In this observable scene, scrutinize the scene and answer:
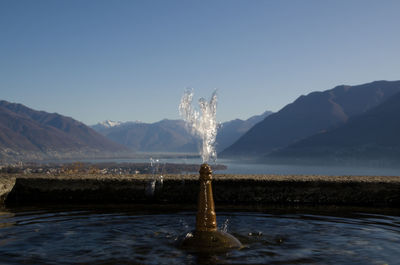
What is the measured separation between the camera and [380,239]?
626 cm

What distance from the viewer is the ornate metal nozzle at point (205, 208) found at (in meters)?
6.02

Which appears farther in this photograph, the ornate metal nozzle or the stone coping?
the stone coping

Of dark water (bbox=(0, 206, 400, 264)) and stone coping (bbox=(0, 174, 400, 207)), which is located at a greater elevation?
stone coping (bbox=(0, 174, 400, 207))

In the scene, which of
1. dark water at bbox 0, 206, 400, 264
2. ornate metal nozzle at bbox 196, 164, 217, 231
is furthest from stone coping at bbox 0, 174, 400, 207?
ornate metal nozzle at bbox 196, 164, 217, 231

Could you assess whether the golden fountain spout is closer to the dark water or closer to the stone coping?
the dark water

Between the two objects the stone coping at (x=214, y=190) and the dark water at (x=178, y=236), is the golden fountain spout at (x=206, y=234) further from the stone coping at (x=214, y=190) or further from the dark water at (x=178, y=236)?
the stone coping at (x=214, y=190)

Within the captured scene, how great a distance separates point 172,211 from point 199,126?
255cm

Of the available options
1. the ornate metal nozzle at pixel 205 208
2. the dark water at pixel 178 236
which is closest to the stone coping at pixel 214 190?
the dark water at pixel 178 236

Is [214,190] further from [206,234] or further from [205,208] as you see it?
[206,234]

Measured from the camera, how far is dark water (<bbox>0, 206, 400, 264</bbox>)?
206 inches

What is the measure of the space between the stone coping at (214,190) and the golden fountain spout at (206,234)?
144 inches

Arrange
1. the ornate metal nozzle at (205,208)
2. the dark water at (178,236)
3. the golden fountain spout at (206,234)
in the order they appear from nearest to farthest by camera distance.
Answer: the dark water at (178,236) → the golden fountain spout at (206,234) → the ornate metal nozzle at (205,208)

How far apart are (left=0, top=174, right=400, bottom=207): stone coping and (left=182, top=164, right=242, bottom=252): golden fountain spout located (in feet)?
12.0

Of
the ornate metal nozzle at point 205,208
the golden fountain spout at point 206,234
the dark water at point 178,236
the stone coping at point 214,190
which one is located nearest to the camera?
the dark water at point 178,236
